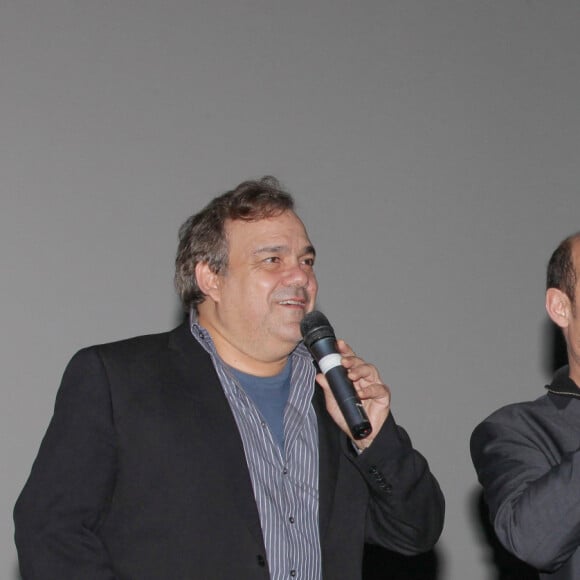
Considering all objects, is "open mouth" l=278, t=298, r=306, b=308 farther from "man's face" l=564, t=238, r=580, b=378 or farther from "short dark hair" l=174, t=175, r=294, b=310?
"man's face" l=564, t=238, r=580, b=378

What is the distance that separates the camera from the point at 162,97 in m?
4.16

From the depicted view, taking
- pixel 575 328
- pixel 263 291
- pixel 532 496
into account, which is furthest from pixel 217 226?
pixel 532 496

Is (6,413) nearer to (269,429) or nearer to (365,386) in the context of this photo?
(269,429)

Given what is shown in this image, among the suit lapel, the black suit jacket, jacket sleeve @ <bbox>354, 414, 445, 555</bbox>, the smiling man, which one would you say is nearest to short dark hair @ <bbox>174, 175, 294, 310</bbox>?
the smiling man

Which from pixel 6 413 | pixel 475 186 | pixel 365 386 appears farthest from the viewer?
pixel 475 186

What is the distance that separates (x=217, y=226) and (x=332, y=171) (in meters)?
1.53

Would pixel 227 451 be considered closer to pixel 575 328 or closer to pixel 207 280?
pixel 207 280

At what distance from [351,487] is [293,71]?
2132mm

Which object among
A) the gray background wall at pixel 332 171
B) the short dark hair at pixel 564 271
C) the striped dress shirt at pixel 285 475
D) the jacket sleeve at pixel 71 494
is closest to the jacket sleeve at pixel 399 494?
the striped dress shirt at pixel 285 475

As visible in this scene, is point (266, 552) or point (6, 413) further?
point (6, 413)

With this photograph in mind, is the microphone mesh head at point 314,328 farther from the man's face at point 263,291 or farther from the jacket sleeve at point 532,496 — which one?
the jacket sleeve at point 532,496

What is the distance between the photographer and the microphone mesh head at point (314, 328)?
2.61 meters

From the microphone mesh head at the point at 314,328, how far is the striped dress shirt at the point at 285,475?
26cm

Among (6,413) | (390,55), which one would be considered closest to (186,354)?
(6,413)
